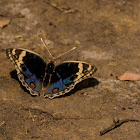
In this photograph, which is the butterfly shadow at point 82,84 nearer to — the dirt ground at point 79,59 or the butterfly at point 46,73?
the dirt ground at point 79,59

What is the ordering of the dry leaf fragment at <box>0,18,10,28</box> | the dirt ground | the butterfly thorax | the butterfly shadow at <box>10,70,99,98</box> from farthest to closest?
A: the dry leaf fragment at <box>0,18,10,28</box>
the butterfly shadow at <box>10,70,99,98</box>
the butterfly thorax
the dirt ground

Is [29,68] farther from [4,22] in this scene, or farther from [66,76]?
[4,22]

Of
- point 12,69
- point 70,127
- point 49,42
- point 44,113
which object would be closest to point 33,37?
point 49,42

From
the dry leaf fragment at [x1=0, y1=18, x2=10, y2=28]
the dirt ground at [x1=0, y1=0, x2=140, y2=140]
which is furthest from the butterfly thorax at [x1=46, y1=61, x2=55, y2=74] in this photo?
the dry leaf fragment at [x1=0, y1=18, x2=10, y2=28]

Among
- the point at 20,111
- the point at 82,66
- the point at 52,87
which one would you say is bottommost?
the point at 20,111

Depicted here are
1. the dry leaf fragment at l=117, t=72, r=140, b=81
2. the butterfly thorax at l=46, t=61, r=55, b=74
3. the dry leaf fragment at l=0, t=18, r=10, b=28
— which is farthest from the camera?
the dry leaf fragment at l=0, t=18, r=10, b=28

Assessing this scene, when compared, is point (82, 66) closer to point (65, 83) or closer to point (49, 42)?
point (65, 83)

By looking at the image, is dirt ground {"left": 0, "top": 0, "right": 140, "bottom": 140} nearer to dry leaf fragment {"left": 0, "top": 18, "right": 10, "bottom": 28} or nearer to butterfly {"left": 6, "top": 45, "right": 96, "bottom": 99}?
dry leaf fragment {"left": 0, "top": 18, "right": 10, "bottom": 28}

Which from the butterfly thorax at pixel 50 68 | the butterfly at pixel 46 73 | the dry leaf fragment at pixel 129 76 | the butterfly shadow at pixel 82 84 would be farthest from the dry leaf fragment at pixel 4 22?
the dry leaf fragment at pixel 129 76
